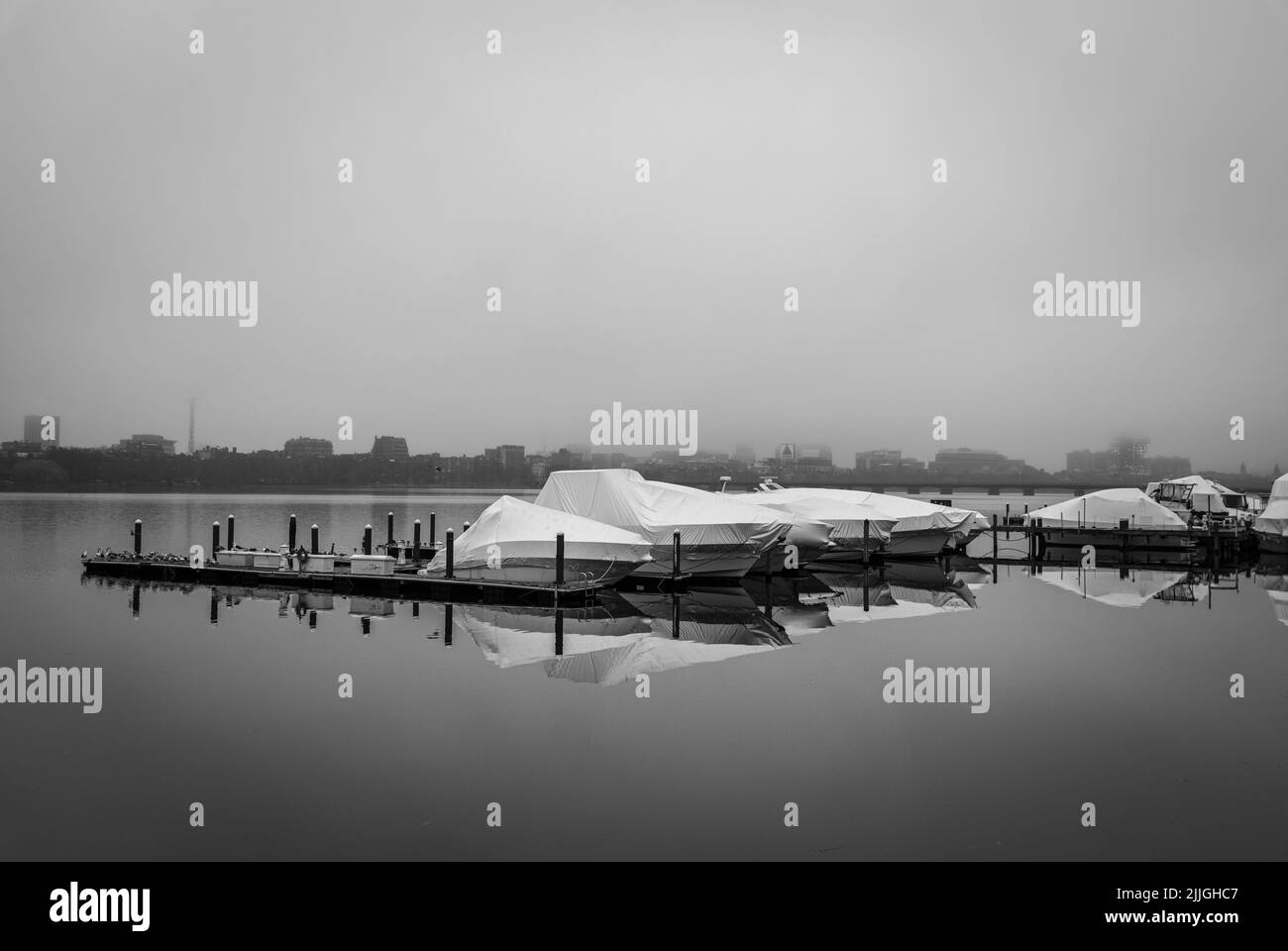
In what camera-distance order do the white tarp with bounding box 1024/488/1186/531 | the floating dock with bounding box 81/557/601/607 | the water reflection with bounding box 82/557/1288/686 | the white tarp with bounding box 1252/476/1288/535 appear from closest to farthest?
the water reflection with bounding box 82/557/1288/686 < the floating dock with bounding box 81/557/601/607 < the white tarp with bounding box 1252/476/1288/535 < the white tarp with bounding box 1024/488/1186/531

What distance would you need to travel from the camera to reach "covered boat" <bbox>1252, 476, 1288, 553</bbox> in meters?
50.0

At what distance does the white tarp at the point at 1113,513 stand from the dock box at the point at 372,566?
38.5 metres

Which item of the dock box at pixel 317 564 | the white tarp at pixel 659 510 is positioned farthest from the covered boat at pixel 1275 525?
the dock box at pixel 317 564

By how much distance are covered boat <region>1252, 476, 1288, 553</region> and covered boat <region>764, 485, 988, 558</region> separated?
16.6 m

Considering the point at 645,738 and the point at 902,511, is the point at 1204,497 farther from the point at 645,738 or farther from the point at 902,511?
the point at 645,738

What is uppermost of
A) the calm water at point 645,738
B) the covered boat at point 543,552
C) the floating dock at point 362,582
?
the covered boat at point 543,552

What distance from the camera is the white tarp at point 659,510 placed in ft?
107

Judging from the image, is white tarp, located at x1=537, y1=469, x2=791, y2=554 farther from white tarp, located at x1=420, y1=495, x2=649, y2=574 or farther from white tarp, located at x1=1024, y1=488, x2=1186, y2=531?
white tarp, located at x1=1024, y1=488, x2=1186, y2=531

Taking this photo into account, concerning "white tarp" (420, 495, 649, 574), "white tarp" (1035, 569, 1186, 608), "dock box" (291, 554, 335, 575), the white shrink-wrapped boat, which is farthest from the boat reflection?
"dock box" (291, 554, 335, 575)

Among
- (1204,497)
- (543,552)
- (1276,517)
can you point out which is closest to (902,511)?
(1276,517)

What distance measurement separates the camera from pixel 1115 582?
38312 millimetres

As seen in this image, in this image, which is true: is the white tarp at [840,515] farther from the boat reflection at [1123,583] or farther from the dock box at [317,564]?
the dock box at [317,564]
